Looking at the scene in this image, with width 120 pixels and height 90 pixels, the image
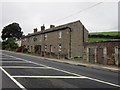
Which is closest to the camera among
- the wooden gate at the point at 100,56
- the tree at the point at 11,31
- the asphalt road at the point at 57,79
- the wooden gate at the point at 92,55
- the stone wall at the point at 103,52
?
the asphalt road at the point at 57,79

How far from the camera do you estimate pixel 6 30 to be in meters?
95.2

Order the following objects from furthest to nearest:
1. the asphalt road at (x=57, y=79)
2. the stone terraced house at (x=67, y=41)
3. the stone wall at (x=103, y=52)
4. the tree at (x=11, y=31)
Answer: the tree at (x=11, y=31) → the stone terraced house at (x=67, y=41) → the stone wall at (x=103, y=52) → the asphalt road at (x=57, y=79)

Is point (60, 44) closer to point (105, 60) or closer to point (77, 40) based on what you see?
point (77, 40)

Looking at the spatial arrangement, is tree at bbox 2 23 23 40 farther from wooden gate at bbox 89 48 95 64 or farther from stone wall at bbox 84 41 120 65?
wooden gate at bbox 89 48 95 64

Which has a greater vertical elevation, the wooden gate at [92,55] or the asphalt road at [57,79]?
the wooden gate at [92,55]

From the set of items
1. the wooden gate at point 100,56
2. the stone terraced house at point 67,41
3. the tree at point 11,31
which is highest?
the tree at point 11,31

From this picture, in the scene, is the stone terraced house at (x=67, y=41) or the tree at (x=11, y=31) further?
the tree at (x=11, y=31)

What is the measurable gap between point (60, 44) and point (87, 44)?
1374 cm

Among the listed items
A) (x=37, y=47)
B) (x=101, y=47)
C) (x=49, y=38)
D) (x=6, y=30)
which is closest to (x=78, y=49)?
(x=49, y=38)

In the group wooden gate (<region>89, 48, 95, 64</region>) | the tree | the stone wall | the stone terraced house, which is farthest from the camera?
the tree

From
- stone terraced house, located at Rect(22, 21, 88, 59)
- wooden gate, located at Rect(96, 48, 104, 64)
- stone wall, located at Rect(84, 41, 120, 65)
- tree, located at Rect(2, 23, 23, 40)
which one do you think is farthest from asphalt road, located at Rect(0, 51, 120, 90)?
tree, located at Rect(2, 23, 23, 40)

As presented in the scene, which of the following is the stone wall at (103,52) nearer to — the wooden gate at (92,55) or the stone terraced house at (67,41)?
the wooden gate at (92,55)

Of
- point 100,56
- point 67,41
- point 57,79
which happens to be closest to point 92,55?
point 100,56

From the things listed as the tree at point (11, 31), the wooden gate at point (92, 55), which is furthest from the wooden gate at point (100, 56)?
the tree at point (11, 31)
